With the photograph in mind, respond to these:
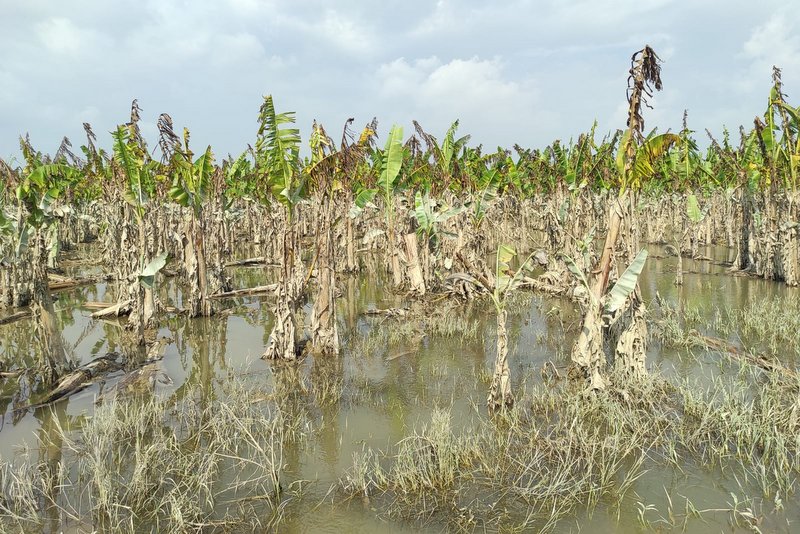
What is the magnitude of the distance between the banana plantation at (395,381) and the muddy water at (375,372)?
43mm

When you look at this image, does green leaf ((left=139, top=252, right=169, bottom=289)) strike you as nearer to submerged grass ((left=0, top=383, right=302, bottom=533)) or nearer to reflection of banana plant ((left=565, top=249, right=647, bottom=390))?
submerged grass ((left=0, top=383, right=302, bottom=533))

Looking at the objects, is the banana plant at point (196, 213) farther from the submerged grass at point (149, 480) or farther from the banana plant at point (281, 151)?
the submerged grass at point (149, 480)

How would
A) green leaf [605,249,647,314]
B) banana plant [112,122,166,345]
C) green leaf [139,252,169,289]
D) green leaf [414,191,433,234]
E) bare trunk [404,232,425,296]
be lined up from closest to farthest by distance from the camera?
green leaf [605,249,647,314]
green leaf [139,252,169,289]
banana plant [112,122,166,345]
green leaf [414,191,433,234]
bare trunk [404,232,425,296]

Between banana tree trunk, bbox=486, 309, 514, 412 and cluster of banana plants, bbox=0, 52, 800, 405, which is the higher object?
cluster of banana plants, bbox=0, 52, 800, 405

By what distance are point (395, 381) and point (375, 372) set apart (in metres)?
0.54

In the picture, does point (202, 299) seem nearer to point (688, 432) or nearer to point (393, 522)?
point (393, 522)

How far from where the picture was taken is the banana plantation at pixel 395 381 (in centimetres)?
411

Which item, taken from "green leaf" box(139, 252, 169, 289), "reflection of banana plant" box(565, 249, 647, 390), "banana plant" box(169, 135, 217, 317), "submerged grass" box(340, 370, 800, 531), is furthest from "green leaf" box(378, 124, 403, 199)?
"submerged grass" box(340, 370, 800, 531)

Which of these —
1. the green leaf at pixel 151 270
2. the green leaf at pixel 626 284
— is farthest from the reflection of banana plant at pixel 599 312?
the green leaf at pixel 151 270

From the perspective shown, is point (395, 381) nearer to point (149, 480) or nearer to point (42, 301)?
point (149, 480)

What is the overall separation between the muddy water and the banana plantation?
0.14 ft

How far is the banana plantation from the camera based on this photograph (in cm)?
411

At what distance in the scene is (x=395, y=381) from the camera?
284 inches

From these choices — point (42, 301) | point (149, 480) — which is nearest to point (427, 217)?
point (42, 301)
